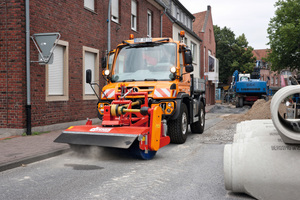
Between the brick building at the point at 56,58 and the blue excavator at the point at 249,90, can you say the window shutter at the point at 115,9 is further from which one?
the blue excavator at the point at 249,90

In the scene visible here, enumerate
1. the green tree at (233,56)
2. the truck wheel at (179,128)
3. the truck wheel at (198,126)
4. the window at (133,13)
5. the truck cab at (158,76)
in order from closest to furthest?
the truck cab at (158,76) < the truck wheel at (179,128) < the truck wheel at (198,126) < the window at (133,13) < the green tree at (233,56)

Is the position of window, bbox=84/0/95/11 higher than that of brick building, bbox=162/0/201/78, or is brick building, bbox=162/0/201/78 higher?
brick building, bbox=162/0/201/78

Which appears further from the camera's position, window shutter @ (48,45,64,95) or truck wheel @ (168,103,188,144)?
window shutter @ (48,45,64,95)

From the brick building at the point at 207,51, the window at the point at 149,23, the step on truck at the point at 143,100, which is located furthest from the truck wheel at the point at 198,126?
the brick building at the point at 207,51

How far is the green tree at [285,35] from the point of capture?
33.2 meters

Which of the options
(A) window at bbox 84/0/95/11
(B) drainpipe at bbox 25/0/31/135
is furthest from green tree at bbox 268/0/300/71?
(B) drainpipe at bbox 25/0/31/135

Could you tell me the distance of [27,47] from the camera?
9758mm

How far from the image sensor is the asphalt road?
4.37m

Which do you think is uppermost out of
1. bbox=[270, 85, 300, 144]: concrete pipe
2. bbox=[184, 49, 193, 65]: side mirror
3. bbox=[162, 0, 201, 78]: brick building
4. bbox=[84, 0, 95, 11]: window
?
bbox=[162, 0, 201, 78]: brick building

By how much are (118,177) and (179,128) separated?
326 cm

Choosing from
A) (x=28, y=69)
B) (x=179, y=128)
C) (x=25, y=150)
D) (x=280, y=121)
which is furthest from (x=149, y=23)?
(x=280, y=121)

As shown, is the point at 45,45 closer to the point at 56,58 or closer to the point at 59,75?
the point at 56,58

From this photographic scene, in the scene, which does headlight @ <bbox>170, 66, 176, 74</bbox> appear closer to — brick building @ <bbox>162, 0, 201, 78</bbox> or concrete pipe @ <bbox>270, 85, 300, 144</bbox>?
concrete pipe @ <bbox>270, 85, 300, 144</bbox>

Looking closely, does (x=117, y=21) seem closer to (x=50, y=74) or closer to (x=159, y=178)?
(x=50, y=74)
